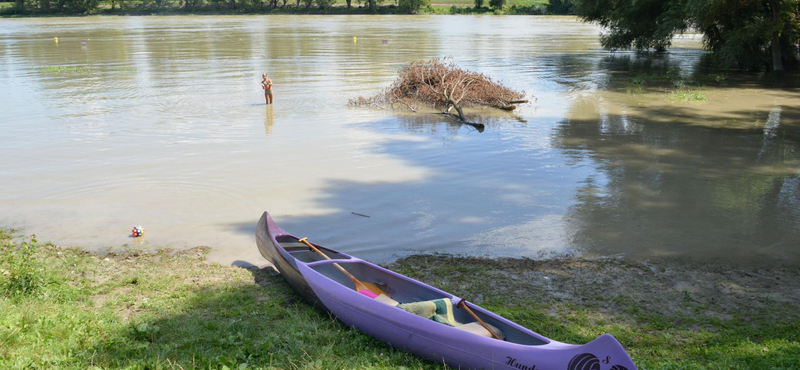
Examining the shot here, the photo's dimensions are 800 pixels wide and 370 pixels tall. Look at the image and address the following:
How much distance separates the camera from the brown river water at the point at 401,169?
10.5 metres

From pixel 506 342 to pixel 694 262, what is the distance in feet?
16.0

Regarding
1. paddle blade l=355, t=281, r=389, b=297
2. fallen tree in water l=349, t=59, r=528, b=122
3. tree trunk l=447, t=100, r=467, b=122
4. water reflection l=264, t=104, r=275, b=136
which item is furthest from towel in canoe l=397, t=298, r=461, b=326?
fallen tree in water l=349, t=59, r=528, b=122

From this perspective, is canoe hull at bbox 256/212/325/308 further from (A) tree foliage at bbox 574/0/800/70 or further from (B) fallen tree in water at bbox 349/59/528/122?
(A) tree foliage at bbox 574/0/800/70

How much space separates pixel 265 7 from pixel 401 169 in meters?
106

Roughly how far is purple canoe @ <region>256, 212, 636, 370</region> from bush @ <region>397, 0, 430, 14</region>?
102 metres

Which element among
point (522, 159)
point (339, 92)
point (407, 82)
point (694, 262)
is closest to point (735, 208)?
point (694, 262)

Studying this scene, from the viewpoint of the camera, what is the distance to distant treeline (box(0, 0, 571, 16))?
104m

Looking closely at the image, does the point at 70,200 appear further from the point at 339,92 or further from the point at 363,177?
the point at 339,92

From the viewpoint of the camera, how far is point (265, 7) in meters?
112

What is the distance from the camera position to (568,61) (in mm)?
38719

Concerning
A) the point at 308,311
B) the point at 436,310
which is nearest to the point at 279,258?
the point at 308,311

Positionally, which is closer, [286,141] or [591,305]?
[591,305]

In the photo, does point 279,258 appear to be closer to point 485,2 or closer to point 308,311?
point 308,311

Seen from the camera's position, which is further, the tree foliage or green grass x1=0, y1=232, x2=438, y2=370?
the tree foliage
